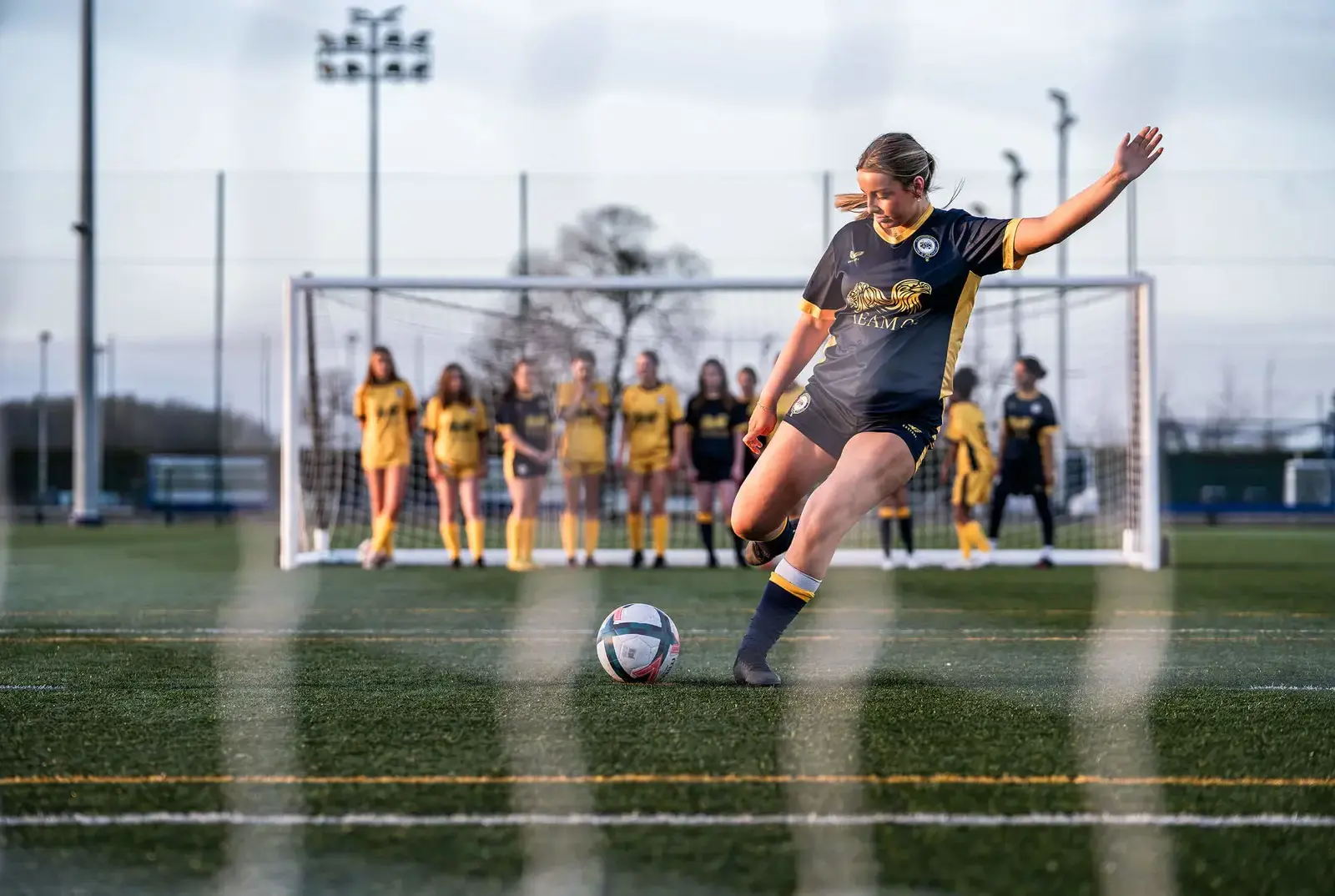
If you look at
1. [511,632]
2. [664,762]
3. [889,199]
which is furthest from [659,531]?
[664,762]

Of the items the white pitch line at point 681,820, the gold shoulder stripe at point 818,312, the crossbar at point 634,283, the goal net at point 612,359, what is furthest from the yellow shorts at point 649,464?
the white pitch line at point 681,820

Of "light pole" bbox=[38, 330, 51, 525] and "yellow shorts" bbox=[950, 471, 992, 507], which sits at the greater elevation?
"light pole" bbox=[38, 330, 51, 525]

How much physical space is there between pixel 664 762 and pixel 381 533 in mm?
8983

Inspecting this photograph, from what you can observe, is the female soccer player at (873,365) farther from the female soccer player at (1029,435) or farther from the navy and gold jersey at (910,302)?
the female soccer player at (1029,435)

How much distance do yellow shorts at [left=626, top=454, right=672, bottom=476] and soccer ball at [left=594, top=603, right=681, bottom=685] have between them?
24.9ft

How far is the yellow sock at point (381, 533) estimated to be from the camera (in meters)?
11.9

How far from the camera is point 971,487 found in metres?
12.3

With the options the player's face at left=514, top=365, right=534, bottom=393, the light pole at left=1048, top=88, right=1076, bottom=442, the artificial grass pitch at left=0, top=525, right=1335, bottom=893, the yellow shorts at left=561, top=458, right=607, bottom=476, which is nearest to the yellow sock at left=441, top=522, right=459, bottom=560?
the yellow shorts at left=561, top=458, right=607, bottom=476

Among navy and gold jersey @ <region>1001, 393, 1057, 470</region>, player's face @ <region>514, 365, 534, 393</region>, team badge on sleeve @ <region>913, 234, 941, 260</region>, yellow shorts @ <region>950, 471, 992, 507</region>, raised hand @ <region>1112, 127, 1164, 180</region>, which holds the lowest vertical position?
yellow shorts @ <region>950, 471, 992, 507</region>

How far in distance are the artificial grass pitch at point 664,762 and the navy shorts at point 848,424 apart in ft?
2.55

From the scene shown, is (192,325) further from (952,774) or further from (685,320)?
(952,774)

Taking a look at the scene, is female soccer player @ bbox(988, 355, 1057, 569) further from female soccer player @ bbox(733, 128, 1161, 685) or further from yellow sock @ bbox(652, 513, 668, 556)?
female soccer player @ bbox(733, 128, 1161, 685)

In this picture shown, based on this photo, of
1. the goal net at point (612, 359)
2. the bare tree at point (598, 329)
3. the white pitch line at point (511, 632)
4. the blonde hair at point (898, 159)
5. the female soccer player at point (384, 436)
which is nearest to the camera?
the blonde hair at point (898, 159)

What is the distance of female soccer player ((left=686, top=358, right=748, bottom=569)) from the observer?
12141mm
